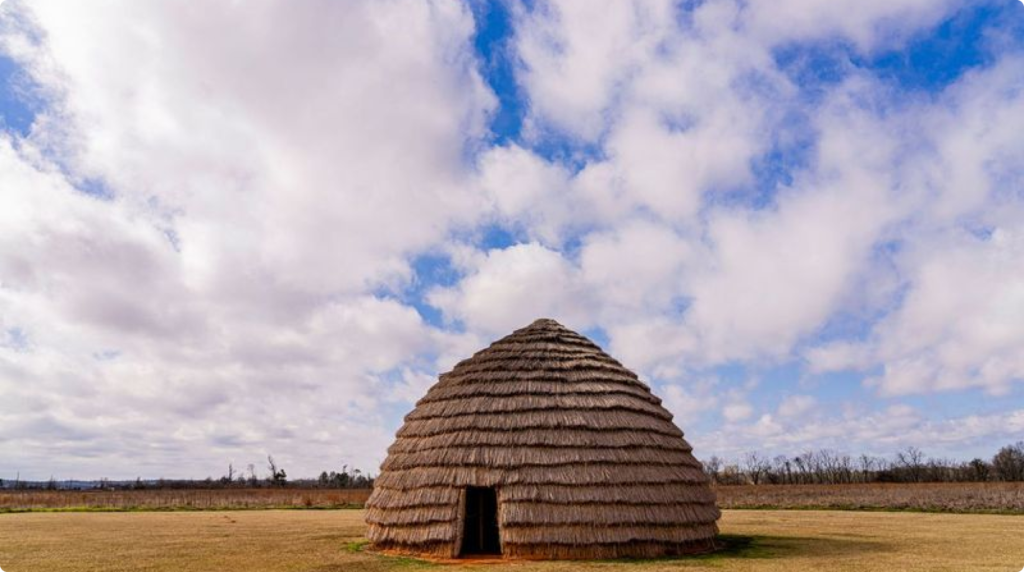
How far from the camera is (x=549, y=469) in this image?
51.9ft

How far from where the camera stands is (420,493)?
54.1 feet

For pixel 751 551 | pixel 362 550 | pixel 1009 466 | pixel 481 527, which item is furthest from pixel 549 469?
pixel 1009 466

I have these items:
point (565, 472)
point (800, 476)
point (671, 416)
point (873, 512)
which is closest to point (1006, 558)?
point (671, 416)

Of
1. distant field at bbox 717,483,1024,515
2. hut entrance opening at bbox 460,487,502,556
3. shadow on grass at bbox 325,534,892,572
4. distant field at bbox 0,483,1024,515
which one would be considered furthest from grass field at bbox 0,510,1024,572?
distant field at bbox 0,483,1024,515

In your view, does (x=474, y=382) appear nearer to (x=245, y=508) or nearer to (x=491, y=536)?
(x=491, y=536)

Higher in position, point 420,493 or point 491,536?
point 420,493

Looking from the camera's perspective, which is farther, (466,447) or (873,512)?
(873,512)

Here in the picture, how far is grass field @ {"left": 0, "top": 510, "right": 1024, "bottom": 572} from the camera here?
14.8 metres

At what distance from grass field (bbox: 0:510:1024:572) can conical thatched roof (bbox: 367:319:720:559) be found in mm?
687

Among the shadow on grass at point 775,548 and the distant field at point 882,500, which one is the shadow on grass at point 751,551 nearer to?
the shadow on grass at point 775,548

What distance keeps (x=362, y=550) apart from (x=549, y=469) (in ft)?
18.5

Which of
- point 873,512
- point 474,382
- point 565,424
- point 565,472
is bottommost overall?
point 873,512

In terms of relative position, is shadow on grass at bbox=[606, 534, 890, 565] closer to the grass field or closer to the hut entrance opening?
the grass field

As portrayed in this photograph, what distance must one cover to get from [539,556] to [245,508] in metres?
32.9
